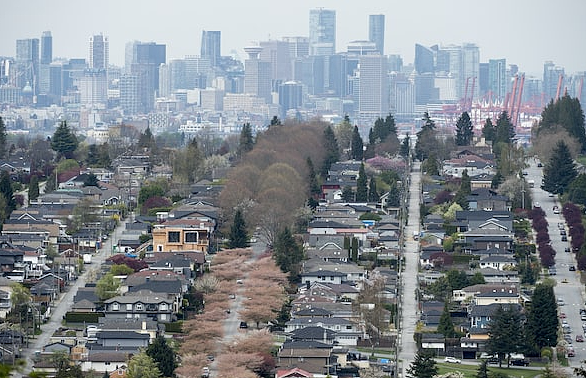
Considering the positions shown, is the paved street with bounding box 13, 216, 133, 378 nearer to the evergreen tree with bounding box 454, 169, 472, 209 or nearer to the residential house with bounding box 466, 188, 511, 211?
the evergreen tree with bounding box 454, 169, 472, 209

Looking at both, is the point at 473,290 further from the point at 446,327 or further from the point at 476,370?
the point at 476,370

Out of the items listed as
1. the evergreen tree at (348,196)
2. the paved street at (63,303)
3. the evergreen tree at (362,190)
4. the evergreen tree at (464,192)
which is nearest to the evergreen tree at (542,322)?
the paved street at (63,303)

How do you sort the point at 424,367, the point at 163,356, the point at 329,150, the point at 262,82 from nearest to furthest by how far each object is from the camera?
1. the point at 424,367
2. the point at 163,356
3. the point at 329,150
4. the point at 262,82

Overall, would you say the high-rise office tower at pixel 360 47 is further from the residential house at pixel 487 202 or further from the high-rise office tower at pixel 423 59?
the residential house at pixel 487 202

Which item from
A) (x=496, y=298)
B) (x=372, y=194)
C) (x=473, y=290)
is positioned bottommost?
(x=496, y=298)

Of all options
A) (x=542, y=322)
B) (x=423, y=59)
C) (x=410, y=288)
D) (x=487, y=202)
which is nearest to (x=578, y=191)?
(x=487, y=202)

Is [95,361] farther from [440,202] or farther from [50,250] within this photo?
[440,202]
